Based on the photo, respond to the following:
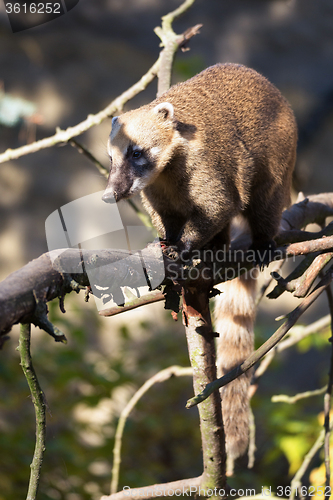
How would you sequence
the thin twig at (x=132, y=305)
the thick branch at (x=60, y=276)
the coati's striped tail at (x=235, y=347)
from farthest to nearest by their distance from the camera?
1. the coati's striped tail at (x=235, y=347)
2. the thin twig at (x=132, y=305)
3. the thick branch at (x=60, y=276)

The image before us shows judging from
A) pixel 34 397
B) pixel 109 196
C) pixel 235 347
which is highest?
pixel 109 196

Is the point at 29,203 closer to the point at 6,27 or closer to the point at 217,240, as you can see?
the point at 6,27

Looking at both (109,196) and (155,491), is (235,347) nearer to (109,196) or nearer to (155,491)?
(155,491)

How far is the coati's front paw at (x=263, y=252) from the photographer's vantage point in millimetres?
2103

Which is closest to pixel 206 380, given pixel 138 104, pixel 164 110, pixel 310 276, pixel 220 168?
pixel 310 276

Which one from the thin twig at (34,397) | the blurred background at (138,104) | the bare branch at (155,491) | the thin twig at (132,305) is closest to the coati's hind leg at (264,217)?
the thin twig at (132,305)

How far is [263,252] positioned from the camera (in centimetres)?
218

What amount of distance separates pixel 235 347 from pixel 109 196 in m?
1.09

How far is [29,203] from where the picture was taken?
504 centimetres

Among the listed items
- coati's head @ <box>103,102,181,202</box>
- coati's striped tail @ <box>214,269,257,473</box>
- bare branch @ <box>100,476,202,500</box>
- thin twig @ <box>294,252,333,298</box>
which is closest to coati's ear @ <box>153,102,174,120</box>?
coati's head @ <box>103,102,181,202</box>

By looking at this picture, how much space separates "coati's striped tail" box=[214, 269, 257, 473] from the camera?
2.02 meters

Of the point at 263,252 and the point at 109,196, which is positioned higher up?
the point at 109,196

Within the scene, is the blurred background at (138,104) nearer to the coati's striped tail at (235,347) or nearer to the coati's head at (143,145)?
the coati's striped tail at (235,347)

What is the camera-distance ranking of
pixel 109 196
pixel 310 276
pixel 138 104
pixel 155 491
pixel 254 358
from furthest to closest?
pixel 138 104
pixel 109 196
pixel 155 491
pixel 310 276
pixel 254 358
